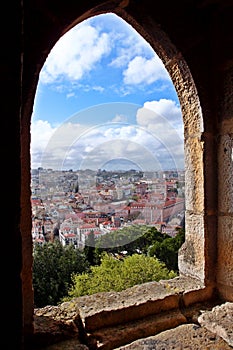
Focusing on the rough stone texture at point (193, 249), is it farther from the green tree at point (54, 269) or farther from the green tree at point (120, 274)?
the green tree at point (54, 269)

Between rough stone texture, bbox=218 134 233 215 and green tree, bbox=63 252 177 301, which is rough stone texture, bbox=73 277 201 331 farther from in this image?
green tree, bbox=63 252 177 301

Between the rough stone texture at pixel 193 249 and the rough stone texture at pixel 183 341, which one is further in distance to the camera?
the rough stone texture at pixel 193 249

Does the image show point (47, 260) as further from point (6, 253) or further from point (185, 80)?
point (6, 253)

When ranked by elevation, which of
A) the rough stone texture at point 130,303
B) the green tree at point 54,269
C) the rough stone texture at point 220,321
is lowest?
the green tree at point 54,269

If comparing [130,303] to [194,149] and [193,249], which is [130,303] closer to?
[193,249]

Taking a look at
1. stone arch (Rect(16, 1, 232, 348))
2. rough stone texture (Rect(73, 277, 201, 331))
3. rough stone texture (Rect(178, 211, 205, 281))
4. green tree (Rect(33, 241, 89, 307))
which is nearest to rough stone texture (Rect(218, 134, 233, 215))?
stone arch (Rect(16, 1, 232, 348))

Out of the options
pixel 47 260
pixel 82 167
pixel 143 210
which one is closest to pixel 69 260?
pixel 47 260

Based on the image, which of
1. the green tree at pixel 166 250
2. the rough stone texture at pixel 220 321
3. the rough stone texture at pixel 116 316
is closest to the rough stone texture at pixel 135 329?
the rough stone texture at pixel 116 316
